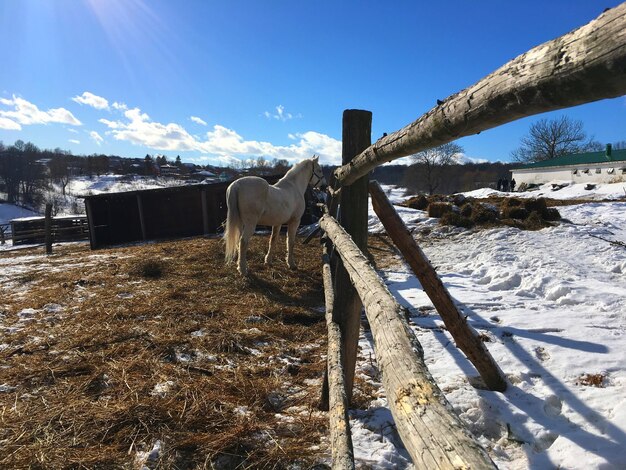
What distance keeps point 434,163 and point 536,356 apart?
167 ft

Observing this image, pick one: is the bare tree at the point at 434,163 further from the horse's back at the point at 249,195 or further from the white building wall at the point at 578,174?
the horse's back at the point at 249,195

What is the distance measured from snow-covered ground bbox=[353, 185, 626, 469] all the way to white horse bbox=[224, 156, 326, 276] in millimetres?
2419

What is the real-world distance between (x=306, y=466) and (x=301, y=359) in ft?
4.35

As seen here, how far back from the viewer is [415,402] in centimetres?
79

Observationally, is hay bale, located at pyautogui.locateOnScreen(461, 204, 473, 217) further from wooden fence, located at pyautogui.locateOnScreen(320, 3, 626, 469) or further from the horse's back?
wooden fence, located at pyautogui.locateOnScreen(320, 3, 626, 469)

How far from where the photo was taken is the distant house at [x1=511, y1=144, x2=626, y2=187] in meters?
26.4

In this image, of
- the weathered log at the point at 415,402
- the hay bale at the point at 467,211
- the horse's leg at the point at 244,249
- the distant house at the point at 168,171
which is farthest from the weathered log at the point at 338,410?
the distant house at the point at 168,171

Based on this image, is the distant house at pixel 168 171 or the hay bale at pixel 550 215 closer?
the hay bale at pixel 550 215

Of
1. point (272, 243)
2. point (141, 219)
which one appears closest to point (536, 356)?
point (272, 243)

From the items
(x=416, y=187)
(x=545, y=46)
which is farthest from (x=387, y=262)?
(x=416, y=187)

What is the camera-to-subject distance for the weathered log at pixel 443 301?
2.42 metres

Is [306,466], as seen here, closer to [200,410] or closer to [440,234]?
[200,410]

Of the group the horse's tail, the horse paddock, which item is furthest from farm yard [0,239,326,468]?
the horse's tail

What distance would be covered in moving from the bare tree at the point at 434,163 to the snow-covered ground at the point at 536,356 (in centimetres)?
4345
